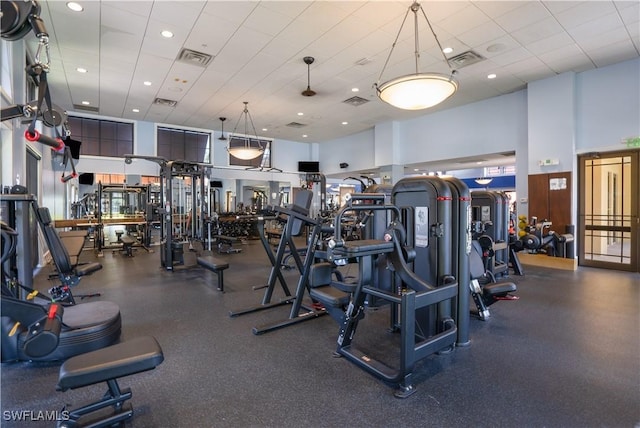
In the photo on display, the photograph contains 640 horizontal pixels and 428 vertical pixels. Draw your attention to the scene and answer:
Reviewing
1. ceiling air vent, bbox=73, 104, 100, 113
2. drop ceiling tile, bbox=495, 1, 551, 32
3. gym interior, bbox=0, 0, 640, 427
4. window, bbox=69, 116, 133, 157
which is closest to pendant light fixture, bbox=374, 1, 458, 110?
gym interior, bbox=0, 0, 640, 427

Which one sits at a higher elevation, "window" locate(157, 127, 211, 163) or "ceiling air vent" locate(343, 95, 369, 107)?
"ceiling air vent" locate(343, 95, 369, 107)

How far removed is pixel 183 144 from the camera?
439 inches

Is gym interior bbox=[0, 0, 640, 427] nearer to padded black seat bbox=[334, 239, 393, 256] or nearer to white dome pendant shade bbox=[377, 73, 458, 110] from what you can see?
padded black seat bbox=[334, 239, 393, 256]

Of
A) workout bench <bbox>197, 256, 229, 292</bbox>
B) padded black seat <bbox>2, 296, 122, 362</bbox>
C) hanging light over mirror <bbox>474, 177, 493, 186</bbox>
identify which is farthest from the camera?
hanging light over mirror <bbox>474, 177, 493, 186</bbox>

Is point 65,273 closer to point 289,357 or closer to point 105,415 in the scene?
point 105,415

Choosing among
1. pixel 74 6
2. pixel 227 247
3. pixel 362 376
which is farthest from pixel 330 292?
pixel 227 247

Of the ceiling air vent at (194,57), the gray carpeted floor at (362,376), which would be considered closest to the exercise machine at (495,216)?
the gray carpeted floor at (362,376)

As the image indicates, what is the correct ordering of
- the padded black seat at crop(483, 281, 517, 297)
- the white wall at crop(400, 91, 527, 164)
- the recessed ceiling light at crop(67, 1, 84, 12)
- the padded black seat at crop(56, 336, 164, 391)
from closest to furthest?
the padded black seat at crop(56, 336, 164, 391) → the padded black seat at crop(483, 281, 517, 297) → the recessed ceiling light at crop(67, 1, 84, 12) → the white wall at crop(400, 91, 527, 164)

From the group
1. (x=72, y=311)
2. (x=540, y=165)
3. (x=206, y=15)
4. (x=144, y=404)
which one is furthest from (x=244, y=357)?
(x=540, y=165)

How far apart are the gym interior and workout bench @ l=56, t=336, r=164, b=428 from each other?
0.03ft

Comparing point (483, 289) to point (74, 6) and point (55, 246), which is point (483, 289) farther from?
point (74, 6)

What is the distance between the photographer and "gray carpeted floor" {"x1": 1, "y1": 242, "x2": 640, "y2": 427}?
200 cm

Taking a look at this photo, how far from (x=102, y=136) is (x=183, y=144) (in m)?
2.29

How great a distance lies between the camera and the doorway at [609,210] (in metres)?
6.04
